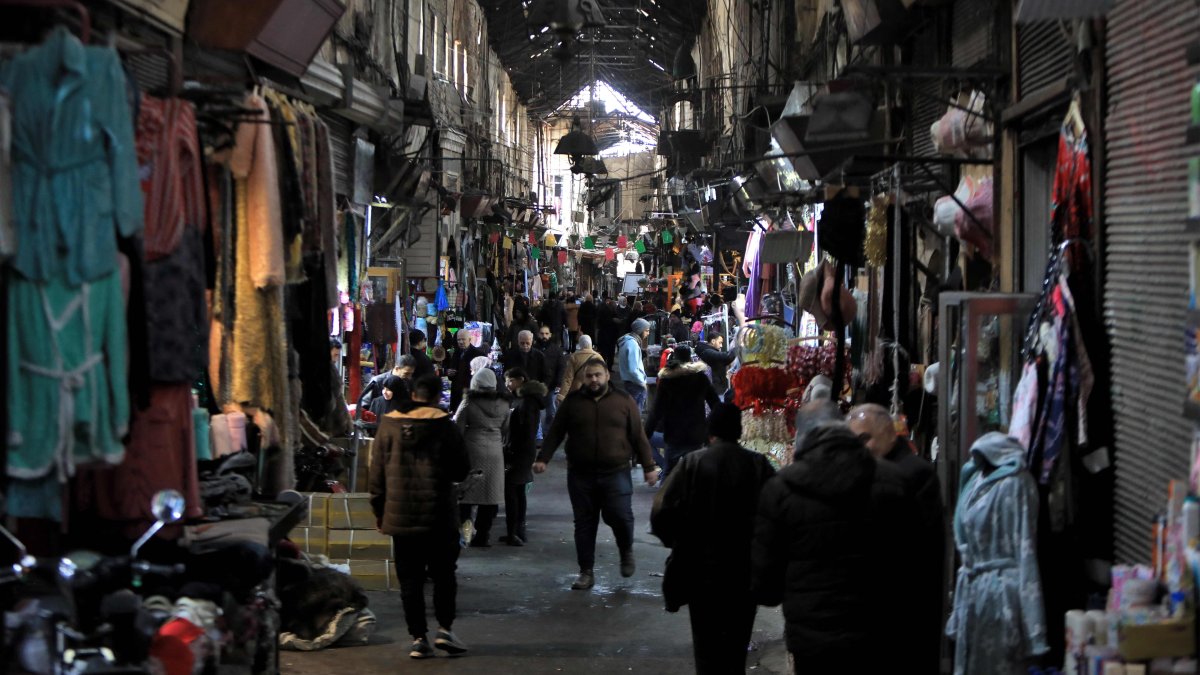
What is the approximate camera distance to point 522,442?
468 inches

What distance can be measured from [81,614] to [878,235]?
20.1ft

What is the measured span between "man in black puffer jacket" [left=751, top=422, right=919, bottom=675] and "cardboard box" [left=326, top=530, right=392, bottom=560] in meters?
4.73

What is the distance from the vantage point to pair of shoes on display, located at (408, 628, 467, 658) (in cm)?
816

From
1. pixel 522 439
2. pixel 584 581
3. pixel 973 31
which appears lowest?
pixel 584 581

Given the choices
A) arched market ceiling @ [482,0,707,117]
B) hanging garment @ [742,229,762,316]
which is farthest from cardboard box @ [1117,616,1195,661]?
arched market ceiling @ [482,0,707,117]

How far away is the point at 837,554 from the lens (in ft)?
17.5

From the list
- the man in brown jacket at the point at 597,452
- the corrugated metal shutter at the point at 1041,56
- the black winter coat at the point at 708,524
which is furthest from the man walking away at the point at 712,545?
the man in brown jacket at the point at 597,452

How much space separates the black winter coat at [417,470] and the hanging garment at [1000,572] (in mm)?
3284

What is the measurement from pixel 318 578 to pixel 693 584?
8.73ft

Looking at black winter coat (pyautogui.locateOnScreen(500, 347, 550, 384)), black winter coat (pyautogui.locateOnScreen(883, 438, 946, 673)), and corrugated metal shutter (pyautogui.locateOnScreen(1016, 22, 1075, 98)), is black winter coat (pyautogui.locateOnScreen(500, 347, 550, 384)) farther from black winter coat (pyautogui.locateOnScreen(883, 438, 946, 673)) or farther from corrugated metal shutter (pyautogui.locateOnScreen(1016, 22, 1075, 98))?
black winter coat (pyautogui.locateOnScreen(883, 438, 946, 673))

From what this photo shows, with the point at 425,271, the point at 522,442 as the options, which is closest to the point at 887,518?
the point at 522,442

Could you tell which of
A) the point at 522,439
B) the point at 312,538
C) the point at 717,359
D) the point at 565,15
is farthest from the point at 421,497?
the point at 717,359

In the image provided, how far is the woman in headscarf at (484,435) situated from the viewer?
1137cm

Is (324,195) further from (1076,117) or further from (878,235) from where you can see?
(878,235)
